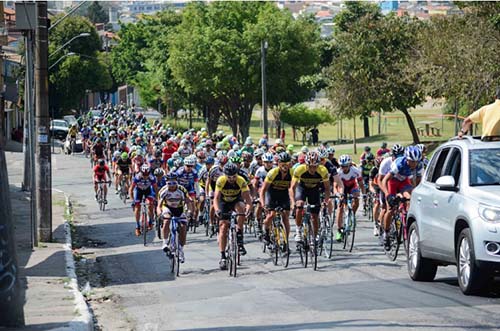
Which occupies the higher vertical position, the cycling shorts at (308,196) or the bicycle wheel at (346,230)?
the cycling shorts at (308,196)

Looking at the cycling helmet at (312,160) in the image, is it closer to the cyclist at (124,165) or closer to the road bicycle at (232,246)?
the road bicycle at (232,246)

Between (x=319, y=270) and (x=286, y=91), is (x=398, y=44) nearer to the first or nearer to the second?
(x=286, y=91)

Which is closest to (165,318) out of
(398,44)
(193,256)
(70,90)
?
(193,256)

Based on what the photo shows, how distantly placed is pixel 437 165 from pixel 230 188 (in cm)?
416

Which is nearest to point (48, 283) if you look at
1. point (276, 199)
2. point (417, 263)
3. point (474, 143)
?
point (276, 199)

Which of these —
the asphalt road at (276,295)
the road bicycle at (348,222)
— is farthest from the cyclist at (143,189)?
the road bicycle at (348,222)

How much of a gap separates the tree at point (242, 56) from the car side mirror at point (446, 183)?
49763 millimetres

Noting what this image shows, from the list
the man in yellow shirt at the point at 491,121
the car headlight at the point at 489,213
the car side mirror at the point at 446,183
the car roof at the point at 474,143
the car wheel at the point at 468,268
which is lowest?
the car wheel at the point at 468,268

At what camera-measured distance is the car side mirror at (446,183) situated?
14180mm

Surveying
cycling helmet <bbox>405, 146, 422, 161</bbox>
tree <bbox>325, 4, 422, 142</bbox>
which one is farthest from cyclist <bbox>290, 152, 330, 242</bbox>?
tree <bbox>325, 4, 422, 142</bbox>

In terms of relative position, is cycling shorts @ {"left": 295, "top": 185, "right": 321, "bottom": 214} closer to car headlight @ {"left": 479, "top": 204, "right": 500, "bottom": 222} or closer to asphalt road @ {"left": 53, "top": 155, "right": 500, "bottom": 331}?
asphalt road @ {"left": 53, "top": 155, "right": 500, "bottom": 331}

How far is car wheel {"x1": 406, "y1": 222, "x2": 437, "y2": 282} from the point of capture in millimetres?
15820

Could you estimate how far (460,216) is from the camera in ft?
45.5

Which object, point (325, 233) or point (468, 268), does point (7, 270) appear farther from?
point (325, 233)
